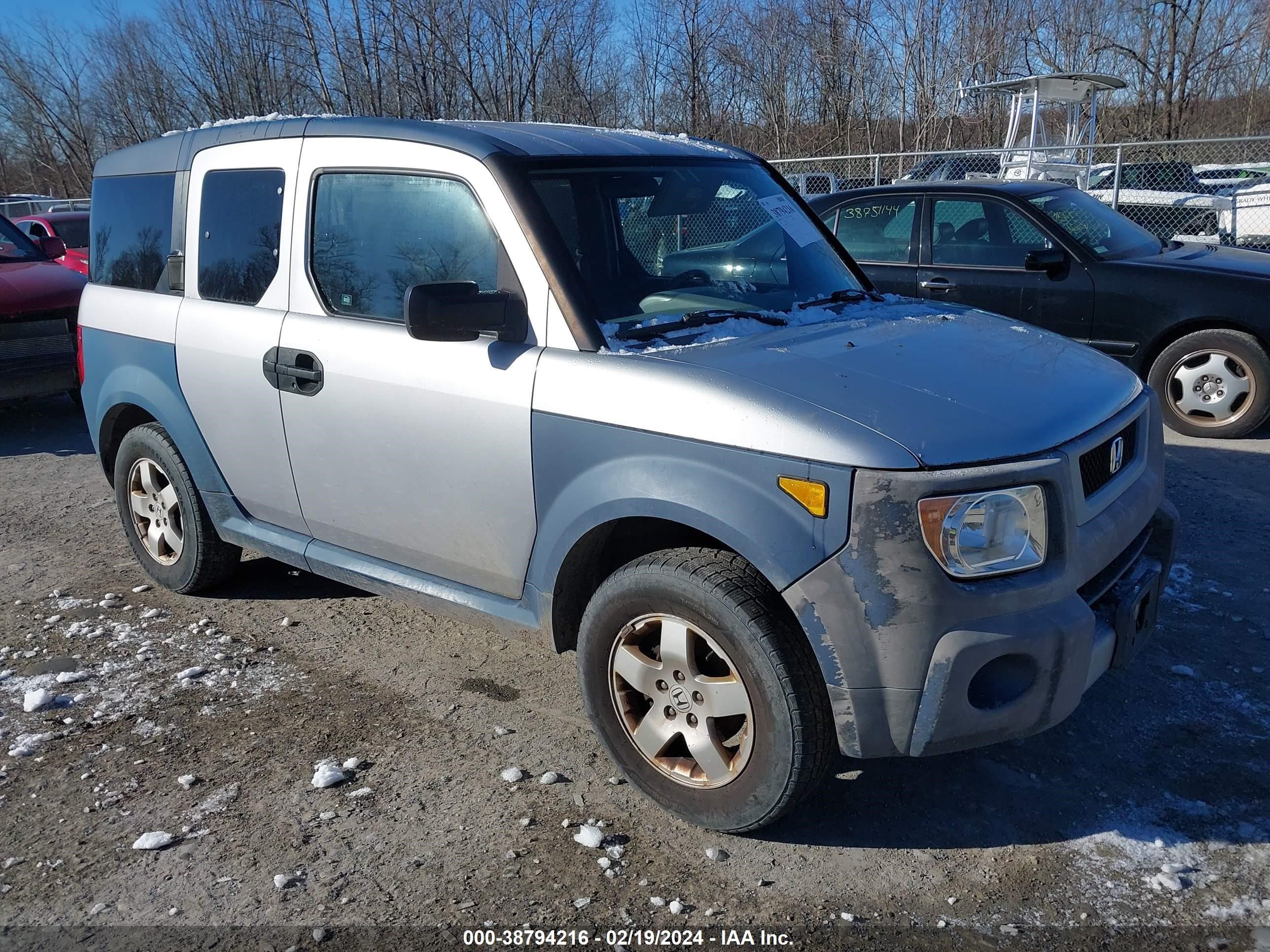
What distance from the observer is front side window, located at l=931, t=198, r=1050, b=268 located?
7578 mm

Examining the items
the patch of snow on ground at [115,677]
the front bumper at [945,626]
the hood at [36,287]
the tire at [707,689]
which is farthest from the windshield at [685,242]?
the hood at [36,287]

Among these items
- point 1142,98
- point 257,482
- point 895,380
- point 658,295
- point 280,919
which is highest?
point 1142,98

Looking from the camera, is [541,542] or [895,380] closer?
[895,380]

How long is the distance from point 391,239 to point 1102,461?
7.96 feet

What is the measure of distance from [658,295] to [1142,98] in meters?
31.5

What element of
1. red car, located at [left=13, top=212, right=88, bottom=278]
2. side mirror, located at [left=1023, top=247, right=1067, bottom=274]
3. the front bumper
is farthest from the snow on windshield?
red car, located at [left=13, top=212, right=88, bottom=278]

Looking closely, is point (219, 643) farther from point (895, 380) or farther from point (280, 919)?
point (895, 380)

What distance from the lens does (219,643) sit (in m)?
4.39

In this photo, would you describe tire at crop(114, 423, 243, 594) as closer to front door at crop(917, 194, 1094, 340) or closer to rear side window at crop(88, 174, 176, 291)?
rear side window at crop(88, 174, 176, 291)

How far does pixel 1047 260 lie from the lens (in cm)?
723

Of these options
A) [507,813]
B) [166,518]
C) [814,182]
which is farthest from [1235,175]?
[507,813]

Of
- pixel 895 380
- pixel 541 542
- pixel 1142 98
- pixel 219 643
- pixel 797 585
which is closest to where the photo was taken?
pixel 797 585

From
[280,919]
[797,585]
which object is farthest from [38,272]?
[797,585]

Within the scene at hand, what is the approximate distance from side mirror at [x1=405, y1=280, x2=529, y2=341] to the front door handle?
74 cm
